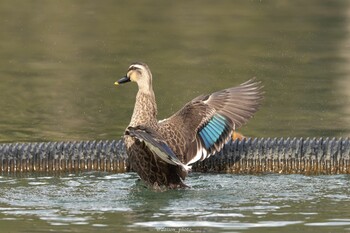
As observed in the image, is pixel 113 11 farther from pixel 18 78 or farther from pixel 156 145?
pixel 156 145

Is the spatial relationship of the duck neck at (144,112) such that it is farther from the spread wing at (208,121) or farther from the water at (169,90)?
the water at (169,90)

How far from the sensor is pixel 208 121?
10609mm

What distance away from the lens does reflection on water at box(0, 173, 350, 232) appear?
8.58 meters

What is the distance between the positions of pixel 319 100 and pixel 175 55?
4659 mm

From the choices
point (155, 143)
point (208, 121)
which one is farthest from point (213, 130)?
point (155, 143)

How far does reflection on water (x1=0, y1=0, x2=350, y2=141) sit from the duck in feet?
6.62

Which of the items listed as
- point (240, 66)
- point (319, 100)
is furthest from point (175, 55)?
point (319, 100)

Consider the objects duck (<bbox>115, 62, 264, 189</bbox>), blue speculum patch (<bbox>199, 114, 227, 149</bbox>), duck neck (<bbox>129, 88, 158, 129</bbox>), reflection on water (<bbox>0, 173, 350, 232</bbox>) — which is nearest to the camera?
reflection on water (<bbox>0, 173, 350, 232</bbox>)

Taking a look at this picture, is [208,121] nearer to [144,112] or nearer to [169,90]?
[144,112]

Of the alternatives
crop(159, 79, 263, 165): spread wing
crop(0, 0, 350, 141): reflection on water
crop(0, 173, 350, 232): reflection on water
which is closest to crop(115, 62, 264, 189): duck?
crop(159, 79, 263, 165): spread wing

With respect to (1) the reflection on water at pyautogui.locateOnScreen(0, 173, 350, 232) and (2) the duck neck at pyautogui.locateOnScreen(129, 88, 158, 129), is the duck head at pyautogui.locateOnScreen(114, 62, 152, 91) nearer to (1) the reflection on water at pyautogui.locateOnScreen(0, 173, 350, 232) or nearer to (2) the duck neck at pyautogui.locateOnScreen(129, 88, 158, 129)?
(2) the duck neck at pyautogui.locateOnScreen(129, 88, 158, 129)

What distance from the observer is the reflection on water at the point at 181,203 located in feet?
28.1

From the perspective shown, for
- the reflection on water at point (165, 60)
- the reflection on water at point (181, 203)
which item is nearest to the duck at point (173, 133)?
the reflection on water at point (181, 203)

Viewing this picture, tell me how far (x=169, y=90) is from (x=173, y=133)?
5.26 metres
